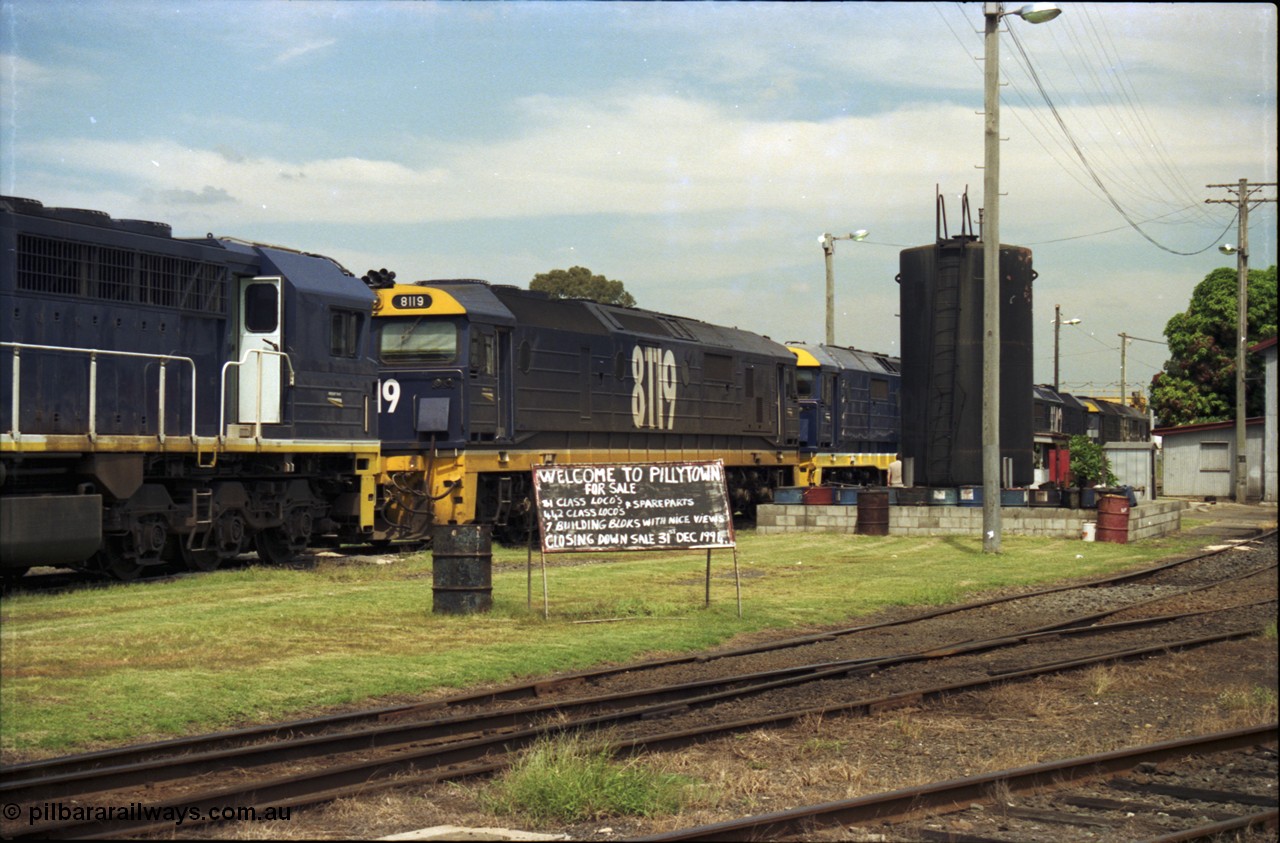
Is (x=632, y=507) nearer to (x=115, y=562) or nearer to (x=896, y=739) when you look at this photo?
(x=896, y=739)

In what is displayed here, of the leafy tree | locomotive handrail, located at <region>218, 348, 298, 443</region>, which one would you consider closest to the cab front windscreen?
locomotive handrail, located at <region>218, 348, 298, 443</region>

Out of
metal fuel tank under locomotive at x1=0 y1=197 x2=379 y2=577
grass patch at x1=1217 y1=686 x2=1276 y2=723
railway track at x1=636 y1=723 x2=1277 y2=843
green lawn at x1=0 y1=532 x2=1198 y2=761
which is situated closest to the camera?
railway track at x1=636 y1=723 x2=1277 y2=843

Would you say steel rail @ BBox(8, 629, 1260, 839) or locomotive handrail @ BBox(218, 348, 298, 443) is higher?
locomotive handrail @ BBox(218, 348, 298, 443)

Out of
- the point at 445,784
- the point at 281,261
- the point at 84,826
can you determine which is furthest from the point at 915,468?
the point at 84,826

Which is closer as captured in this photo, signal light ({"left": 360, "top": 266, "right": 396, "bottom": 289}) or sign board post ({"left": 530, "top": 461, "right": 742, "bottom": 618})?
sign board post ({"left": 530, "top": 461, "right": 742, "bottom": 618})

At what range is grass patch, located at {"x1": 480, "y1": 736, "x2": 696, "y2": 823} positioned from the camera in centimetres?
753

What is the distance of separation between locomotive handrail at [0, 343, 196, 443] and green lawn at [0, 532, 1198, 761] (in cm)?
196

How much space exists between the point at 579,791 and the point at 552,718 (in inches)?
97.7

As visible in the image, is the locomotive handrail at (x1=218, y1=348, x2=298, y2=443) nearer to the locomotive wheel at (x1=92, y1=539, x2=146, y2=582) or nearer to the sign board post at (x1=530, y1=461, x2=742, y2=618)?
the locomotive wheel at (x1=92, y1=539, x2=146, y2=582)

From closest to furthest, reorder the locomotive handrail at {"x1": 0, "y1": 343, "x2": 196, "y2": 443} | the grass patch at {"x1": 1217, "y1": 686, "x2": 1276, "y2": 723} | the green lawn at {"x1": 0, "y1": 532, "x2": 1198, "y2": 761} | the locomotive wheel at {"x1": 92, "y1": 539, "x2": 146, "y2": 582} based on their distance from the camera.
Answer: the green lawn at {"x1": 0, "y1": 532, "x2": 1198, "y2": 761}, the grass patch at {"x1": 1217, "y1": 686, "x2": 1276, "y2": 723}, the locomotive handrail at {"x1": 0, "y1": 343, "x2": 196, "y2": 443}, the locomotive wheel at {"x1": 92, "y1": 539, "x2": 146, "y2": 582}

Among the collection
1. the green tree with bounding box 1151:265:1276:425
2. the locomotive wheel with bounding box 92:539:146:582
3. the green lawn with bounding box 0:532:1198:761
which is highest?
the green tree with bounding box 1151:265:1276:425

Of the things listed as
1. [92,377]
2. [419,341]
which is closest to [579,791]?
[92,377]

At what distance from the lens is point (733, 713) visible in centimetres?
1055

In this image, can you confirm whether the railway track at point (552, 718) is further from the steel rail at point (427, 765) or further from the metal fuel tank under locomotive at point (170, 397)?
the metal fuel tank under locomotive at point (170, 397)
